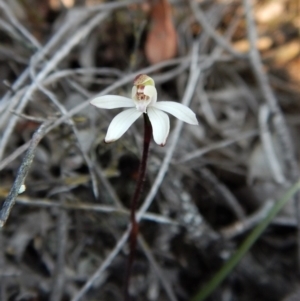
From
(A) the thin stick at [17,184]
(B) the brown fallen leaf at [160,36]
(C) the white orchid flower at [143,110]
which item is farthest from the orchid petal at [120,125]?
(B) the brown fallen leaf at [160,36]

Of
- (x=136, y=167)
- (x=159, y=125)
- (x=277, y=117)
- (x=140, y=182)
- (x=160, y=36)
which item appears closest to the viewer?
(x=159, y=125)

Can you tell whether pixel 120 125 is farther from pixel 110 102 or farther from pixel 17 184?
pixel 17 184

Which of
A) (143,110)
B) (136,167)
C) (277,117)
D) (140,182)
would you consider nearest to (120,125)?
(143,110)

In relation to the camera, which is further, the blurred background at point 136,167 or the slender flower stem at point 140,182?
the blurred background at point 136,167

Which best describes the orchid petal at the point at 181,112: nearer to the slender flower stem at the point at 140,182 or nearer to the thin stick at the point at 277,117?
the slender flower stem at the point at 140,182

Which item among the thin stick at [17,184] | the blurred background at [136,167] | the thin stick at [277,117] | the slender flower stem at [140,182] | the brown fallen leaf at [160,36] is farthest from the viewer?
the brown fallen leaf at [160,36]

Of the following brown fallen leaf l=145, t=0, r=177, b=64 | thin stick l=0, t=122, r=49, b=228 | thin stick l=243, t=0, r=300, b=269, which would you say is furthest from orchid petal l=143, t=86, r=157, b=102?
brown fallen leaf l=145, t=0, r=177, b=64

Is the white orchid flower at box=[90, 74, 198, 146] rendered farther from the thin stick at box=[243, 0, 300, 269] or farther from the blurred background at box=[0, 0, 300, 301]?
the thin stick at box=[243, 0, 300, 269]
